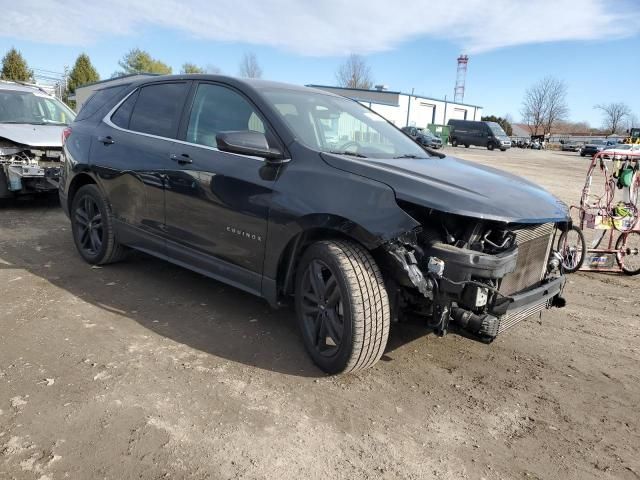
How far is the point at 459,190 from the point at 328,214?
75 centimetres

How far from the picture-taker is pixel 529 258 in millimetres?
3148

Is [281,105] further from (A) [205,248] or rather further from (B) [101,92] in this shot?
(B) [101,92]

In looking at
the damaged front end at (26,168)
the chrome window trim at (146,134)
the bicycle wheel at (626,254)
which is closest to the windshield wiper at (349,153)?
the chrome window trim at (146,134)

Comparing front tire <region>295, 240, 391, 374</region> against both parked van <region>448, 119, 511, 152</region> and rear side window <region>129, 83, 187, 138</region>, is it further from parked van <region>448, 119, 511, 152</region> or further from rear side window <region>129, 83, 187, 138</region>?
parked van <region>448, 119, 511, 152</region>

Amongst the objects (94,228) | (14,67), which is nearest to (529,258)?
(94,228)

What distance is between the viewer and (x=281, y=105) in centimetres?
350

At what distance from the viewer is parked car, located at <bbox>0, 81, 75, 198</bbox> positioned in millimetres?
6879

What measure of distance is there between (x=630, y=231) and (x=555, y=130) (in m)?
98.5

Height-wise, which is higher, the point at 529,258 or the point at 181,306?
the point at 529,258

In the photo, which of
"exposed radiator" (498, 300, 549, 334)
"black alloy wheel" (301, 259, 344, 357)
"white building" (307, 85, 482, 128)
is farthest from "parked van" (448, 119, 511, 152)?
"black alloy wheel" (301, 259, 344, 357)

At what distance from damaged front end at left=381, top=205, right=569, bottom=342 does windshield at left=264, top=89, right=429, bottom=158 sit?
2.72ft

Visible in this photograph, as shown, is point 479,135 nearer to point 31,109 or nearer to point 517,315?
point 31,109

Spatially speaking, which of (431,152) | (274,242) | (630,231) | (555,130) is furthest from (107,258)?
(555,130)

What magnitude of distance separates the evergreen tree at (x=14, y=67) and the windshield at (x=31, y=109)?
1574 inches
